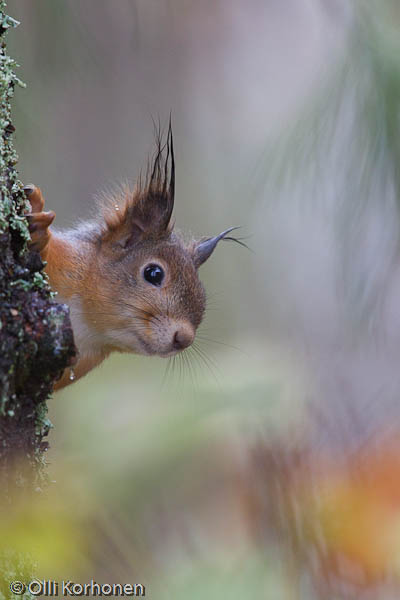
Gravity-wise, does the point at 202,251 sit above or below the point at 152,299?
above

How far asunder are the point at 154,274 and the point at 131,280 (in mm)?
46

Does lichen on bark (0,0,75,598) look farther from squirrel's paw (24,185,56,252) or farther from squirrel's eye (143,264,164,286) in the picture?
squirrel's eye (143,264,164,286)

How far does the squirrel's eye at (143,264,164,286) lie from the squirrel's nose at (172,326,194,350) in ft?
0.38

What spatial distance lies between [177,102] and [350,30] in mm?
1419

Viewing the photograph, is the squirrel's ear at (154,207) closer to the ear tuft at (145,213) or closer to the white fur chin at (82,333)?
the ear tuft at (145,213)

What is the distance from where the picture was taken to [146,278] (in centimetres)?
138

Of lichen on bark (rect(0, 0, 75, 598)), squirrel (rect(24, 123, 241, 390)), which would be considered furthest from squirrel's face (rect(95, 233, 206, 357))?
lichen on bark (rect(0, 0, 75, 598))

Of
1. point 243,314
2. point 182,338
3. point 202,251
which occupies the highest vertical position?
point 202,251

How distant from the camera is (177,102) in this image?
2.51m

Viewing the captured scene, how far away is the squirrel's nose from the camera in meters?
1.31

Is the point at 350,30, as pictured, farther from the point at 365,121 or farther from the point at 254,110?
the point at 254,110

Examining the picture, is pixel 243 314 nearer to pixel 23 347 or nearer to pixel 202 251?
pixel 202 251

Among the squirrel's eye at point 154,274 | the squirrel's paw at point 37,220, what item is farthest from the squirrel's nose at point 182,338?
the squirrel's paw at point 37,220

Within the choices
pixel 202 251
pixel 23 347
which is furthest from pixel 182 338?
pixel 23 347
